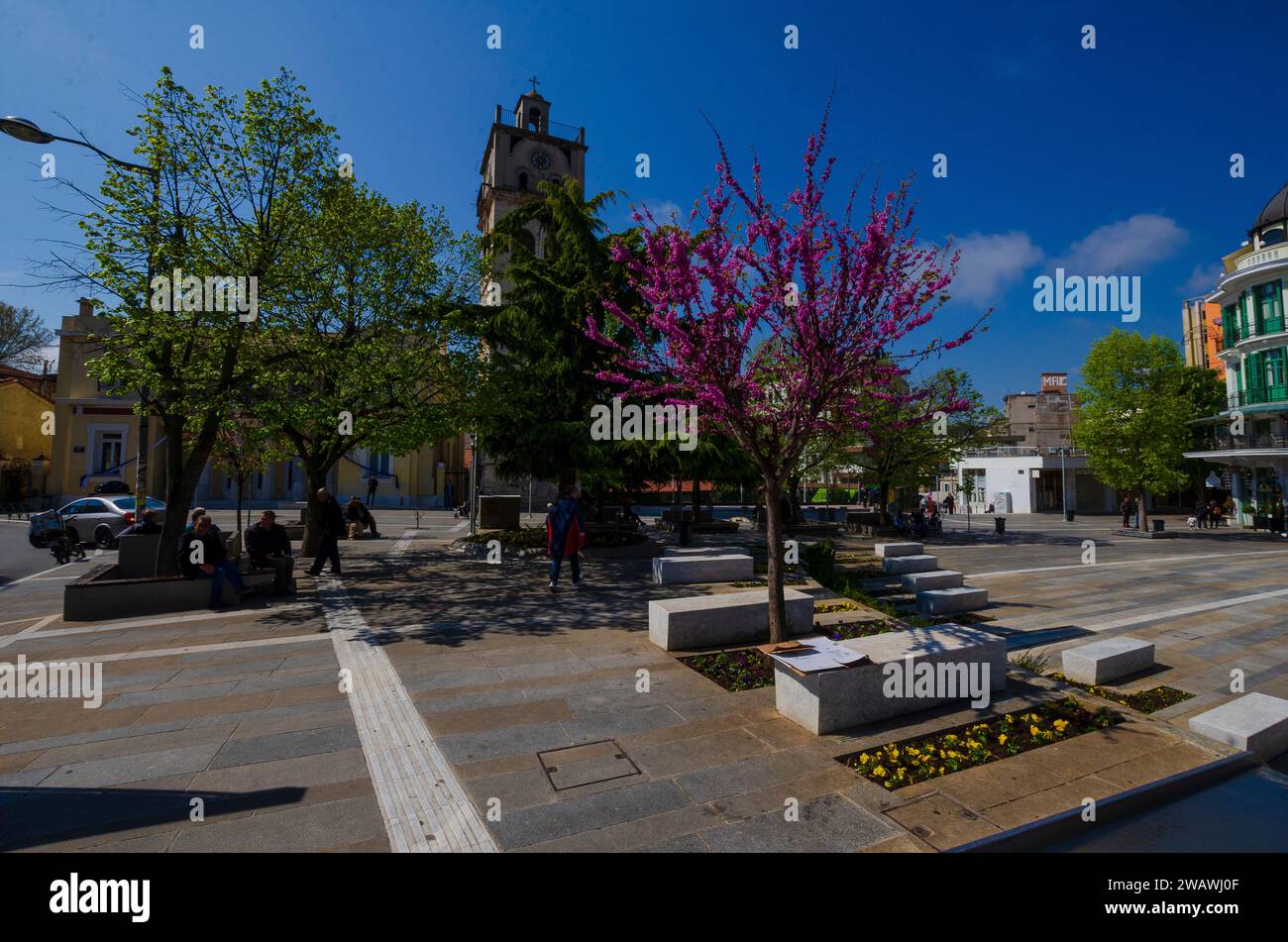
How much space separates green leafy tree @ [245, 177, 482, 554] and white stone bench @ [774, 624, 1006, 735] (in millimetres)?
10202

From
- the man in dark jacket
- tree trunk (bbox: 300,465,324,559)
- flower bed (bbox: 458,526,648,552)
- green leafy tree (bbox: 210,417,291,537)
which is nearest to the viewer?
the man in dark jacket

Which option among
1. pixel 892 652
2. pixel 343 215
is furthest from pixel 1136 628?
pixel 343 215

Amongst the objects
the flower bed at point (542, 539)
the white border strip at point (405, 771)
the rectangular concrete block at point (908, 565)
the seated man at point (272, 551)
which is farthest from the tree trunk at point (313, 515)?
the rectangular concrete block at point (908, 565)

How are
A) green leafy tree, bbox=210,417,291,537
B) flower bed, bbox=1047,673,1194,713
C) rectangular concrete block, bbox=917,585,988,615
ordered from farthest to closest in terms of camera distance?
1. green leafy tree, bbox=210,417,291,537
2. rectangular concrete block, bbox=917,585,988,615
3. flower bed, bbox=1047,673,1194,713

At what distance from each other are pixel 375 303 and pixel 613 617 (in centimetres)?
999

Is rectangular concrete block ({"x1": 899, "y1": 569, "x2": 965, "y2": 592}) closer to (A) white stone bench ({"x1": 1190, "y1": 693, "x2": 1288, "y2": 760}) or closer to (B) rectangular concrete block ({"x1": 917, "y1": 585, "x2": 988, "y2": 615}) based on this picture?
(B) rectangular concrete block ({"x1": 917, "y1": 585, "x2": 988, "y2": 615})

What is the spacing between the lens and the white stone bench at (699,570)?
11727mm

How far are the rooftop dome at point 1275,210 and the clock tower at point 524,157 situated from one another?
45054 millimetres

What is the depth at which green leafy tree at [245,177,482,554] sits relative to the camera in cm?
1166

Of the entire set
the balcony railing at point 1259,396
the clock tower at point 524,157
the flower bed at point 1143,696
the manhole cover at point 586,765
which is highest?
the clock tower at point 524,157

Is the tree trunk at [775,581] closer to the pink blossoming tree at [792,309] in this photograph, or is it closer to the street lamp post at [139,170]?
the pink blossoming tree at [792,309]

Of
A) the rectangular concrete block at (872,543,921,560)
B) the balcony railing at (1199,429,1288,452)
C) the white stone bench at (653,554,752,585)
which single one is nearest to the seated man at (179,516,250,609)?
the white stone bench at (653,554,752,585)

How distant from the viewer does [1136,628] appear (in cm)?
1014

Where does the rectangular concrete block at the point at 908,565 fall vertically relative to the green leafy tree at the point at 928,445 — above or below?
below
